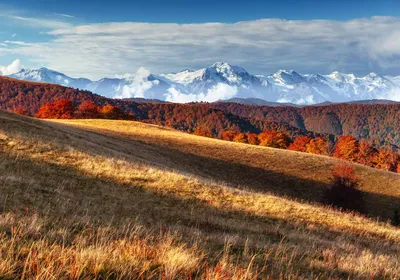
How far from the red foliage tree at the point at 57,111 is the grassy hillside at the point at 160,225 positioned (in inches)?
2882

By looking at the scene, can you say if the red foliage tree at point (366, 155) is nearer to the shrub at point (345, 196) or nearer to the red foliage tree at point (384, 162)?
the red foliage tree at point (384, 162)

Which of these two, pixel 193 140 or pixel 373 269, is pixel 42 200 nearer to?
pixel 373 269

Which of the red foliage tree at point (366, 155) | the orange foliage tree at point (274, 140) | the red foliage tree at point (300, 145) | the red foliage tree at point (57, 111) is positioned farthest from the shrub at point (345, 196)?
the red foliage tree at point (57, 111)

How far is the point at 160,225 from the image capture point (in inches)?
407

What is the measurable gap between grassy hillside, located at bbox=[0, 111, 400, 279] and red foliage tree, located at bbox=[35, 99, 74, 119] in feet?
240

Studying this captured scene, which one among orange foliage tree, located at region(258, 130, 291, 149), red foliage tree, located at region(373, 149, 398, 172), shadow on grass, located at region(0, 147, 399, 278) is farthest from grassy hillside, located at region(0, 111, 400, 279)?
red foliage tree, located at region(373, 149, 398, 172)

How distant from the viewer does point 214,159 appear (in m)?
50.9

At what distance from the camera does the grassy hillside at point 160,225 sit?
5.00 metres

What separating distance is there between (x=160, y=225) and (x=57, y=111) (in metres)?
110

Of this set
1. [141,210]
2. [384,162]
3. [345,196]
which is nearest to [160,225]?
[141,210]

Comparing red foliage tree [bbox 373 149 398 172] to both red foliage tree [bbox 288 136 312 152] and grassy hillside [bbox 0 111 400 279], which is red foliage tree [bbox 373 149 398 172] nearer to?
red foliage tree [bbox 288 136 312 152]

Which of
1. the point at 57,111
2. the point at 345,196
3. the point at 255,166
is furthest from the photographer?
the point at 57,111

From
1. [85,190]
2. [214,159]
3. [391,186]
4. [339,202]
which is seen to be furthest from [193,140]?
[85,190]

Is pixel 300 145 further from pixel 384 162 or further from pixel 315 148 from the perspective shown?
pixel 384 162
